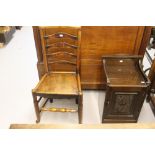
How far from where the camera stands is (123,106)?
6.16 ft

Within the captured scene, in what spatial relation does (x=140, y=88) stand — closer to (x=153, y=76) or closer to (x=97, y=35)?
(x=153, y=76)

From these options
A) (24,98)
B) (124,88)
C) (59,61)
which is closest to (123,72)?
(124,88)

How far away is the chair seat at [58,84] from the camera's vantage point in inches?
70.2

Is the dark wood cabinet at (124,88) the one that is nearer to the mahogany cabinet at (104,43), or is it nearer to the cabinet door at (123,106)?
the cabinet door at (123,106)

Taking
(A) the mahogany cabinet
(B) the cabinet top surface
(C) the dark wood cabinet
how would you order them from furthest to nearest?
(A) the mahogany cabinet
(B) the cabinet top surface
(C) the dark wood cabinet

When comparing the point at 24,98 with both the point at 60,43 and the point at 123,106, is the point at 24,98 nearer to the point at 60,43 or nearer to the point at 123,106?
the point at 60,43

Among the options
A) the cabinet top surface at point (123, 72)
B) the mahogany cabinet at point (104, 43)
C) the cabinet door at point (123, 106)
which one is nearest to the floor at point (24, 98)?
the cabinet door at point (123, 106)

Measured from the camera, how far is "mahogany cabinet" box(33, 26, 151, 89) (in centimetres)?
201

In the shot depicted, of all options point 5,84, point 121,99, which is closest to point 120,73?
point 121,99

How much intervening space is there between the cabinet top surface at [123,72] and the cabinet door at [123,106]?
4.3 inches

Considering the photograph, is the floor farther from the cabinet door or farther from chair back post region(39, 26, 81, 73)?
chair back post region(39, 26, 81, 73)

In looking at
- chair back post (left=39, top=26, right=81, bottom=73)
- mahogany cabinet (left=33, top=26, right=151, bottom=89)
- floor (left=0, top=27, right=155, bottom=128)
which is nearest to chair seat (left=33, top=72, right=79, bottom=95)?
chair back post (left=39, top=26, right=81, bottom=73)

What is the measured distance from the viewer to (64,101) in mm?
2320

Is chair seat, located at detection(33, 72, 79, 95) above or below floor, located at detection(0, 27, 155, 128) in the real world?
above
